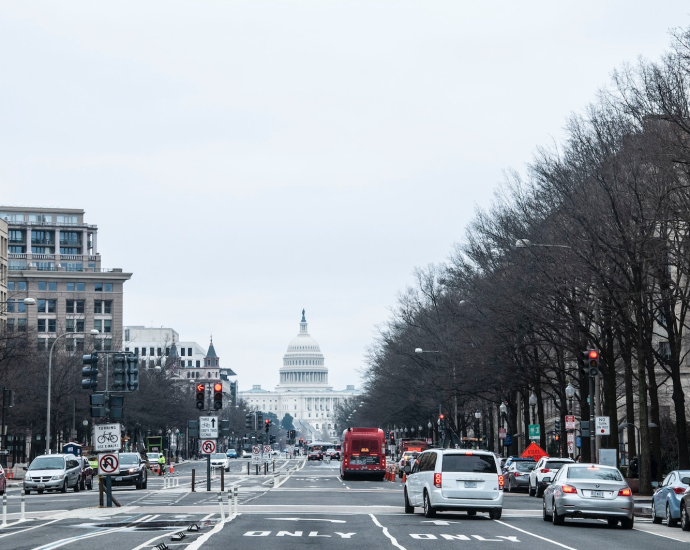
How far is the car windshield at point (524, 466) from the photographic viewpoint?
55.1m

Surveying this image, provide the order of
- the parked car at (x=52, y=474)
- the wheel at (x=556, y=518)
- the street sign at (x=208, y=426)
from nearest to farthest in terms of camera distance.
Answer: the wheel at (x=556, y=518)
the street sign at (x=208, y=426)
the parked car at (x=52, y=474)

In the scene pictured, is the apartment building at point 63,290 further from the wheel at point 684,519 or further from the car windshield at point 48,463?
the wheel at point 684,519

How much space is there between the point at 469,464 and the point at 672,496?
16.9 ft

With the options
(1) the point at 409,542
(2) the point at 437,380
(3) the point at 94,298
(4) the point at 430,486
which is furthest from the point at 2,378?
(3) the point at 94,298

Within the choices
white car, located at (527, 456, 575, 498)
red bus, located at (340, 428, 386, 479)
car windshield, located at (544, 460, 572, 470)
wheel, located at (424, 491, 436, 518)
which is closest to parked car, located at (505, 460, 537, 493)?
white car, located at (527, 456, 575, 498)

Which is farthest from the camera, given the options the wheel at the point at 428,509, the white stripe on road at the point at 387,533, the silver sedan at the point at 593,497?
the wheel at the point at 428,509

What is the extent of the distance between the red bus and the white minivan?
1545 inches

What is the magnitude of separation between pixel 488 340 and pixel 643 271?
62.6 ft

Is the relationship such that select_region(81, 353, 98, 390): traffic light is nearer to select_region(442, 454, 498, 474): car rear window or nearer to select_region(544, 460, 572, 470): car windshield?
select_region(442, 454, 498, 474): car rear window

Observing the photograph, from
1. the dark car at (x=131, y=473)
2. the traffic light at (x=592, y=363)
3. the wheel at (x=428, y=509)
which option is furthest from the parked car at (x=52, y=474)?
the traffic light at (x=592, y=363)

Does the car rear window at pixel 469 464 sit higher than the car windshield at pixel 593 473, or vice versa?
the car rear window at pixel 469 464

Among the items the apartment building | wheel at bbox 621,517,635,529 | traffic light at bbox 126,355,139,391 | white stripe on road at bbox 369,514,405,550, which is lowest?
wheel at bbox 621,517,635,529

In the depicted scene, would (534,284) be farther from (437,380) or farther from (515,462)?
(437,380)

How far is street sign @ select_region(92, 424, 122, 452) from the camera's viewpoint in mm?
35344
